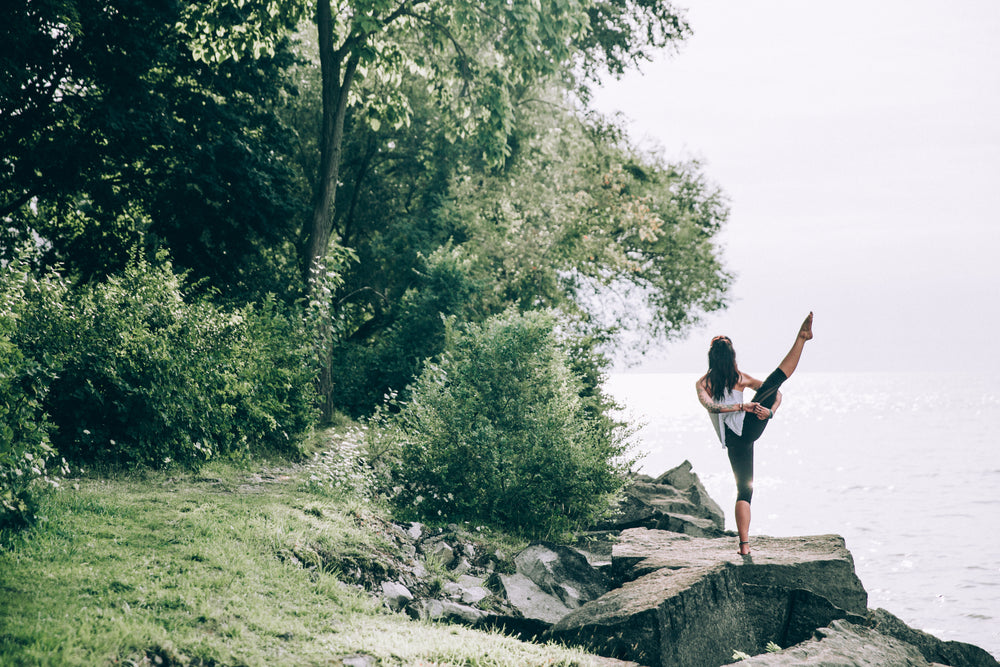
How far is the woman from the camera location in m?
8.71

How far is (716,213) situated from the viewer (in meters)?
31.7

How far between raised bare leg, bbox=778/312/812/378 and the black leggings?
0.54ft

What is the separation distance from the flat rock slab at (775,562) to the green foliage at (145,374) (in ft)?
22.6

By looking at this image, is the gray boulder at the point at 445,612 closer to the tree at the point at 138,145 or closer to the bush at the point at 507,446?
the bush at the point at 507,446

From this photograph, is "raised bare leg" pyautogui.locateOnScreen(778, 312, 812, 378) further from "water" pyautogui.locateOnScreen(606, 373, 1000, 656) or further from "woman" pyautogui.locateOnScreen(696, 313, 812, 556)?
"water" pyautogui.locateOnScreen(606, 373, 1000, 656)


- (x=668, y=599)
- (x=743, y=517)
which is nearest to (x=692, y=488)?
(x=743, y=517)

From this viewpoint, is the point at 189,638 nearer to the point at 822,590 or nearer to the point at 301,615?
the point at 301,615

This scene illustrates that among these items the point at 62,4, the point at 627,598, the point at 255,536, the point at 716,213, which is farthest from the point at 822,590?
the point at 716,213

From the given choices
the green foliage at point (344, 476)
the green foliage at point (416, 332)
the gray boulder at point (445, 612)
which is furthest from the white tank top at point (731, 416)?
the green foliage at point (416, 332)

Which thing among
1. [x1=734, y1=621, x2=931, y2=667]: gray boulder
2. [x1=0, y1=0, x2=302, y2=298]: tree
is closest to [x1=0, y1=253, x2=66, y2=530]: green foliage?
[x1=734, y1=621, x2=931, y2=667]: gray boulder

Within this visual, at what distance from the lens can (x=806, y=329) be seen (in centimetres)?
845

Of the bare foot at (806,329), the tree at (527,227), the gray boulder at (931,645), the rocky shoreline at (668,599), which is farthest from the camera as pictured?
the tree at (527,227)

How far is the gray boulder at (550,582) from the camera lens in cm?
884

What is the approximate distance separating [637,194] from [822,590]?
20983 mm
